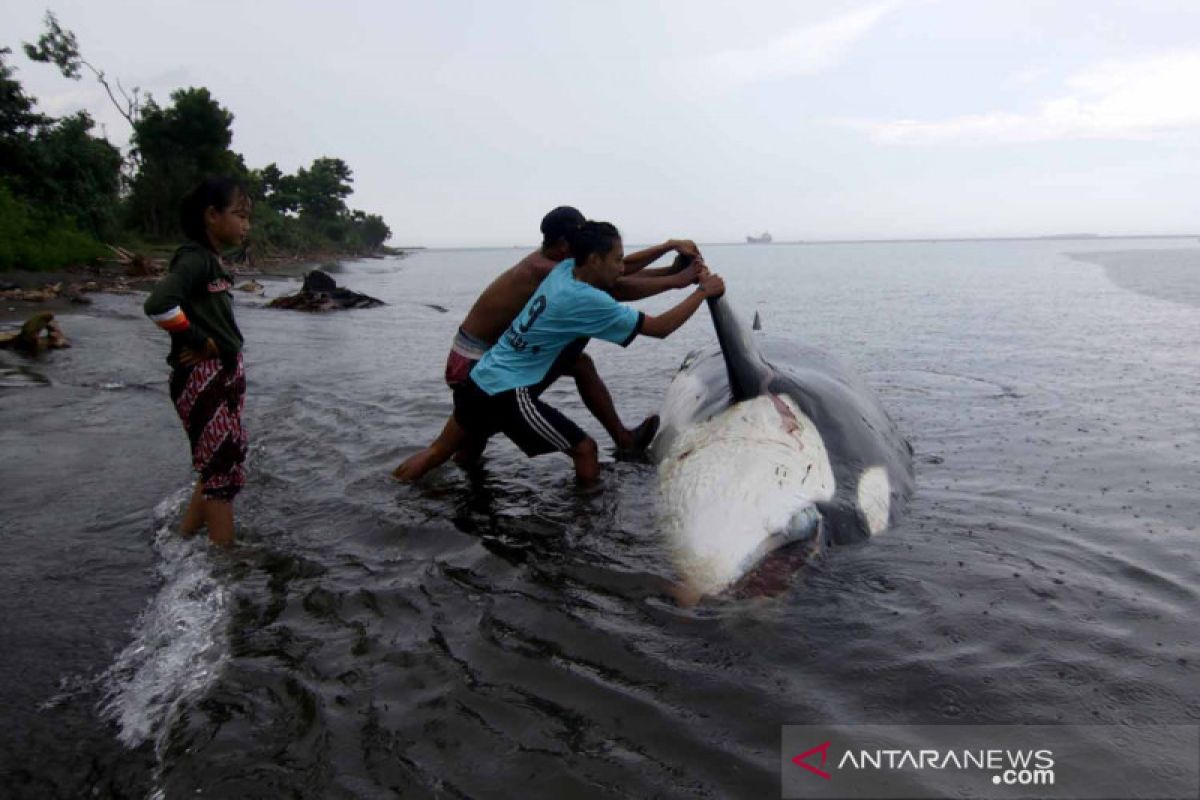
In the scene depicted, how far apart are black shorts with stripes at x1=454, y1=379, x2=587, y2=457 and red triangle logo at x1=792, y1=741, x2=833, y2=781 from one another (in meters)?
3.06

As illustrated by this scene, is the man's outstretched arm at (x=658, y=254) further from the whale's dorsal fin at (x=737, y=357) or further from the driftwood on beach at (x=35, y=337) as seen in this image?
the driftwood on beach at (x=35, y=337)

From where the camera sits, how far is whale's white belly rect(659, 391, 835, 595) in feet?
Answer: 12.7

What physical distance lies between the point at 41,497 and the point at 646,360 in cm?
903

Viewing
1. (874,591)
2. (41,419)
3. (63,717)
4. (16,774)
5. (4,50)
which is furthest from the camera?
(4,50)

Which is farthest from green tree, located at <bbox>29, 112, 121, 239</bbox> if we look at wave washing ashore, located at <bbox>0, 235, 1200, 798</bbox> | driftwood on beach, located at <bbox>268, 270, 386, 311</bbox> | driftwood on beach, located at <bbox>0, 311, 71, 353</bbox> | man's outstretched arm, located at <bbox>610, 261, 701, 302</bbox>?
man's outstretched arm, located at <bbox>610, 261, 701, 302</bbox>

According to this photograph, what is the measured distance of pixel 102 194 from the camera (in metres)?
29.6

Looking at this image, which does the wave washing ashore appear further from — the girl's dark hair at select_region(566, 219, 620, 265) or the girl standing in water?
the girl's dark hair at select_region(566, 219, 620, 265)

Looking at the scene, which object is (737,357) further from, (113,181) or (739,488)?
(113,181)

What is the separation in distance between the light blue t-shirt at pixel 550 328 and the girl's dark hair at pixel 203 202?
1923 millimetres

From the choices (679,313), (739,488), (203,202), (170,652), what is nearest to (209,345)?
(203,202)

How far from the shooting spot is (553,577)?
13.4 feet

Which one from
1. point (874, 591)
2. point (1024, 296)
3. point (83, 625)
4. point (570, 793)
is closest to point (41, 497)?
point (83, 625)

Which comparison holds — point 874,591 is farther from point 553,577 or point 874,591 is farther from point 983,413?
point 983,413

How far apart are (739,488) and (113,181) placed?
34.5 metres
